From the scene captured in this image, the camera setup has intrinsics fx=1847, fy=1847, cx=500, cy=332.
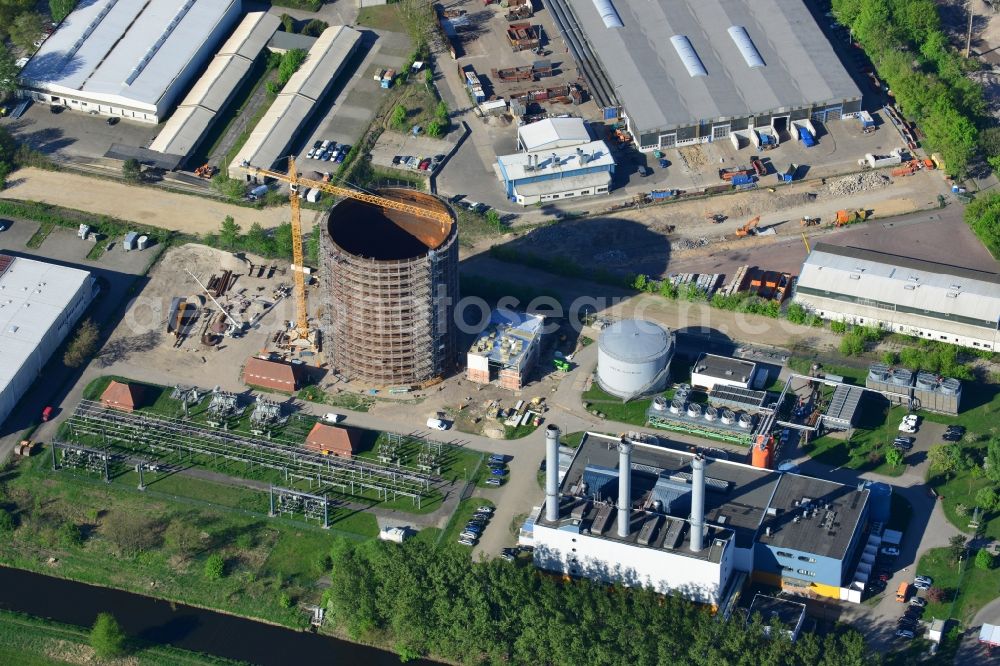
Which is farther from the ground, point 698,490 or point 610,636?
point 698,490

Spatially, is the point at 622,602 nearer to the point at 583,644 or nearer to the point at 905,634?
the point at 583,644

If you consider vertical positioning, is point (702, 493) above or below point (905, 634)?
above

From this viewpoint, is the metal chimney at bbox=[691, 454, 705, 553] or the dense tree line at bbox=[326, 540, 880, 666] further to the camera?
the metal chimney at bbox=[691, 454, 705, 553]

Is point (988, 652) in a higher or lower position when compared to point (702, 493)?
lower

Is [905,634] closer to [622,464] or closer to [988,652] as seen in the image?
[988,652]

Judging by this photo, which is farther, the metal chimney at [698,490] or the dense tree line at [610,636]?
the metal chimney at [698,490]

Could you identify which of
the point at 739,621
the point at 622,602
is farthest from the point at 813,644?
the point at 622,602

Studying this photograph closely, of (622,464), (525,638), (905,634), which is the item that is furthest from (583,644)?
(905,634)

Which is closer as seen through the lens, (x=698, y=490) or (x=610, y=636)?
(x=610, y=636)

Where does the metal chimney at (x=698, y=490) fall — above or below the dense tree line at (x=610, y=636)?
above

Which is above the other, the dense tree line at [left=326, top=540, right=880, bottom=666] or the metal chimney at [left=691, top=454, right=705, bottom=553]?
the metal chimney at [left=691, top=454, right=705, bottom=553]
